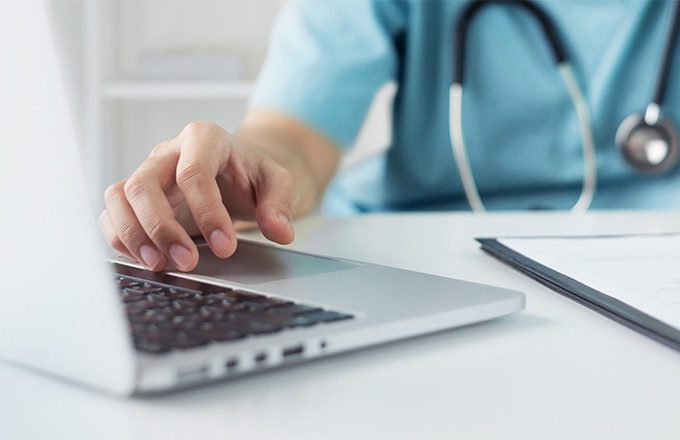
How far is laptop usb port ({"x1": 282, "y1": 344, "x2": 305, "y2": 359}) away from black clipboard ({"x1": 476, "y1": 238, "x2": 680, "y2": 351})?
0.17 metres

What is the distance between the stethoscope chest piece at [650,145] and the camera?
1034 millimetres

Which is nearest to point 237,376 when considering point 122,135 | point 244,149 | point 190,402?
point 190,402

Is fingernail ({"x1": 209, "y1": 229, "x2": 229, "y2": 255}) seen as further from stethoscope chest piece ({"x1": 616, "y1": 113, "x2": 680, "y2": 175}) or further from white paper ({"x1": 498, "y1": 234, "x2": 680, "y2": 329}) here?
stethoscope chest piece ({"x1": 616, "y1": 113, "x2": 680, "y2": 175})

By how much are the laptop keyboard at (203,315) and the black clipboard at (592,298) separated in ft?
0.46

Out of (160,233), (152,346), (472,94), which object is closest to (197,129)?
(160,233)

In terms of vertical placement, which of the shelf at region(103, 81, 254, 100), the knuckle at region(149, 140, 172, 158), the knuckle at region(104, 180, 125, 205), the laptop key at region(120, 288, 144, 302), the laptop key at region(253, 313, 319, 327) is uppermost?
the shelf at region(103, 81, 254, 100)

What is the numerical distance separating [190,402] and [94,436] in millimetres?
39

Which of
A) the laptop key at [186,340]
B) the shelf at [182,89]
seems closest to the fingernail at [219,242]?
the laptop key at [186,340]

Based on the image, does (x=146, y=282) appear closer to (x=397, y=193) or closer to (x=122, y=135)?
(x=397, y=193)

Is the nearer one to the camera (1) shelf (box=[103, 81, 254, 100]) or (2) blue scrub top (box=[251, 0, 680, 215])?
(2) blue scrub top (box=[251, 0, 680, 215])

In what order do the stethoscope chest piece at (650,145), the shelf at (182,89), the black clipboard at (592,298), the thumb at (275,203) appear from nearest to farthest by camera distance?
1. the black clipboard at (592,298)
2. the thumb at (275,203)
3. the stethoscope chest piece at (650,145)
4. the shelf at (182,89)

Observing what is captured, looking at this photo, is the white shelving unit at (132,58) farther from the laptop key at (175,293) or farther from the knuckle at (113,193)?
the laptop key at (175,293)

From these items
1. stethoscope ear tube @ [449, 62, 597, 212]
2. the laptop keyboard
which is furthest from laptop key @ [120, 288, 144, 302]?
stethoscope ear tube @ [449, 62, 597, 212]

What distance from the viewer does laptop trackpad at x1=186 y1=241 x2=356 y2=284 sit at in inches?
18.9
